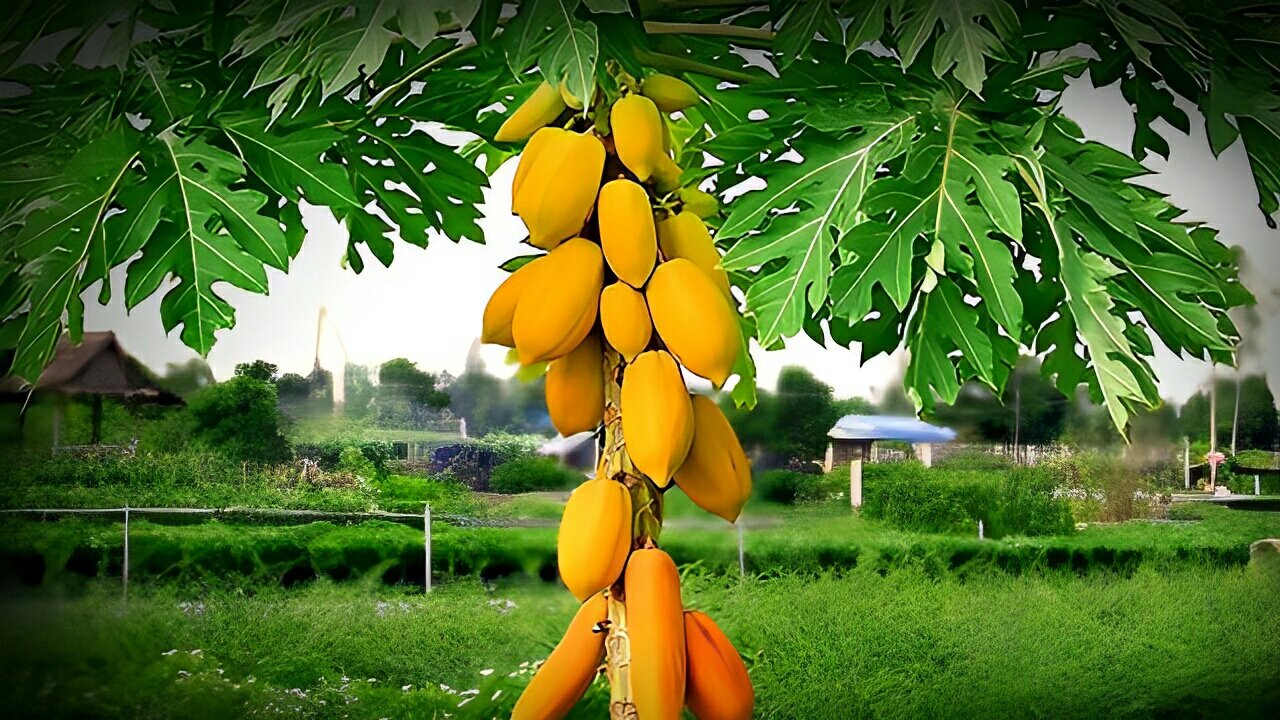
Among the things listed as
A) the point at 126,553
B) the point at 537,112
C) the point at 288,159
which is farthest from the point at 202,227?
the point at 126,553

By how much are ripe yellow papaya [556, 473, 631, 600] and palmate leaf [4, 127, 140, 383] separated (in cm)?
38

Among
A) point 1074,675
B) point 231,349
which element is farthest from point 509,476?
point 1074,675

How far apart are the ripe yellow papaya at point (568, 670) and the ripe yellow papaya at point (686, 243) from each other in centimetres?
15

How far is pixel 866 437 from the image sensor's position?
A: 8.98ft

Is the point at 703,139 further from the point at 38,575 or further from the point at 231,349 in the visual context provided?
the point at 38,575

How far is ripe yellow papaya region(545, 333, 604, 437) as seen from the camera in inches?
19.9

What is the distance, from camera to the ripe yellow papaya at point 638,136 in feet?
1.65

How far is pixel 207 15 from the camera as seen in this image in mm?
797

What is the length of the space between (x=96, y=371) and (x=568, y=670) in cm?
190

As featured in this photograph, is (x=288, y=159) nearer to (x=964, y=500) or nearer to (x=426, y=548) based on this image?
(x=426, y=548)

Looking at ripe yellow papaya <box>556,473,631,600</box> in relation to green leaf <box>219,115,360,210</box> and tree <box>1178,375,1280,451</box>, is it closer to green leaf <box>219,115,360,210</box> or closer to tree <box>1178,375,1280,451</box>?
green leaf <box>219,115,360,210</box>

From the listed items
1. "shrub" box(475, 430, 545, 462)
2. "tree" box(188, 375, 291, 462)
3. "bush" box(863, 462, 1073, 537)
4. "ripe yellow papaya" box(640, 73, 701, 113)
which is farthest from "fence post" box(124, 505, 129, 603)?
"ripe yellow papaya" box(640, 73, 701, 113)

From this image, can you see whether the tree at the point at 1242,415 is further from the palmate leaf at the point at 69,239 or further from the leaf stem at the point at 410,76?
the palmate leaf at the point at 69,239

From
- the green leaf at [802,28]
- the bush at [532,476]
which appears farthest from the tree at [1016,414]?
the green leaf at [802,28]
